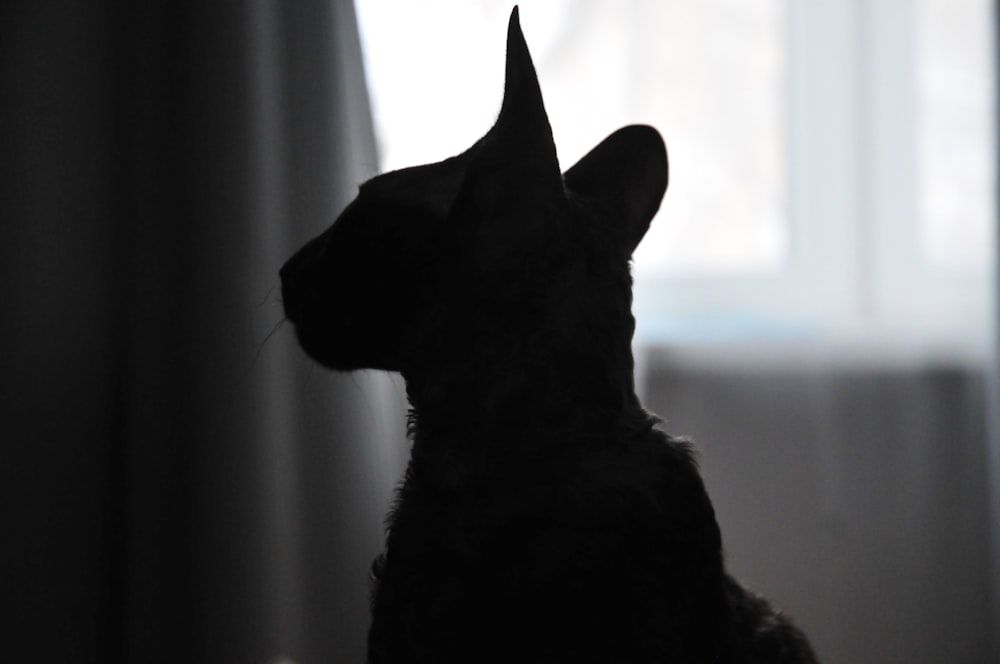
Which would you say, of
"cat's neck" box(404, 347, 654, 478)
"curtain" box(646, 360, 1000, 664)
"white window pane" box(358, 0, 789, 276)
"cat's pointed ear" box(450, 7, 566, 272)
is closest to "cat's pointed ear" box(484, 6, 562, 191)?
"cat's pointed ear" box(450, 7, 566, 272)

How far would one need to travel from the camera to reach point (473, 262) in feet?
2.50

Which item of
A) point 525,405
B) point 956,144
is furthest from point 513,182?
point 956,144

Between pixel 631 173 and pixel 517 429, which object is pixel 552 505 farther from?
pixel 631 173

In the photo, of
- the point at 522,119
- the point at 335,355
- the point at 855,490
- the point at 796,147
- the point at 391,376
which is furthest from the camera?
the point at 796,147

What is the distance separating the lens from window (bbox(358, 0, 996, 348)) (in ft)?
5.02

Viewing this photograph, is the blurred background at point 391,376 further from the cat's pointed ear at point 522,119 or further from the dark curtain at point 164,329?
the cat's pointed ear at point 522,119

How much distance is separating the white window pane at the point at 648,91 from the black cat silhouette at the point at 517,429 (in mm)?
631

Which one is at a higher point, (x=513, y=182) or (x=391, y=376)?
(x=513, y=182)

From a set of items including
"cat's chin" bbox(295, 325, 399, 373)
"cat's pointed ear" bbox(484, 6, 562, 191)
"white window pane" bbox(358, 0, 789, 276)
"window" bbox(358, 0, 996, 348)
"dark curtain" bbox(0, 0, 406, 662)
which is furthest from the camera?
"window" bbox(358, 0, 996, 348)

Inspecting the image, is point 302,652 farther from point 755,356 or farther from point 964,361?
point 964,361

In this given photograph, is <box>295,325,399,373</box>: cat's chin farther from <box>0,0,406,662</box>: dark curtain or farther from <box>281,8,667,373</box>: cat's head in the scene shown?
<box>0,0,406,662</box>: dark curtain

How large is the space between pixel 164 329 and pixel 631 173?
22.1 inches

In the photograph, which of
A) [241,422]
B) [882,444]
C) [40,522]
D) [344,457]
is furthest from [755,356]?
[40,522]

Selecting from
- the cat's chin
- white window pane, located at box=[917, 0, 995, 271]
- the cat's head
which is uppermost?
white window pane, located at box=[917, 0, 995, 271]
